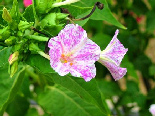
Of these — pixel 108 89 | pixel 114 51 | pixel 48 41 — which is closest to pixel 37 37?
pixel 48 41

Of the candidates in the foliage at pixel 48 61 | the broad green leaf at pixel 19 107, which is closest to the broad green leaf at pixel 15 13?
the foliage at pixel 48 61

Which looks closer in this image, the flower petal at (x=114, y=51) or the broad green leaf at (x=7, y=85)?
the flower petal at (x=114, y=51)

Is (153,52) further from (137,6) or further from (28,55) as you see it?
(28,55)

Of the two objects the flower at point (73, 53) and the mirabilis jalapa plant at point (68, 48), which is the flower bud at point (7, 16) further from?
the flower at point (73, 53)

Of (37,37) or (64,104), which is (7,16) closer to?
(37,37)

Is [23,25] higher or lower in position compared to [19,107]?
higher

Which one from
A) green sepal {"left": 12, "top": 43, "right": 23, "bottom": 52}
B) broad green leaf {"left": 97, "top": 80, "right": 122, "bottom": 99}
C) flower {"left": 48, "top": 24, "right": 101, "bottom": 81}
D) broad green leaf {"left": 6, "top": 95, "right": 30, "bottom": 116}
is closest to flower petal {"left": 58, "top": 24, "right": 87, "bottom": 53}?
flower {"left": 48, "top": 24, "right": 101, "bottom": 81}

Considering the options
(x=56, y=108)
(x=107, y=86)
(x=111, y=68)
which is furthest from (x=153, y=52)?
(x=111, y=68)
